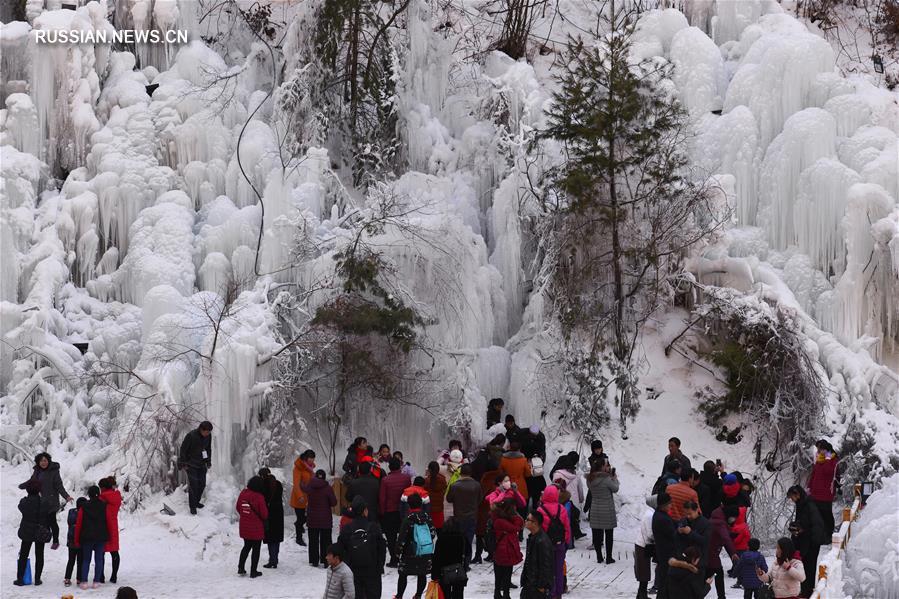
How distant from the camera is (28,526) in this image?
15578 millimetres

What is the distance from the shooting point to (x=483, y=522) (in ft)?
56.9

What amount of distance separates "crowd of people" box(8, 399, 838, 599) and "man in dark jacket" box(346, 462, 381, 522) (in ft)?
0.06

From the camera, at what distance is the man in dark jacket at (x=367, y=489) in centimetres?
1628

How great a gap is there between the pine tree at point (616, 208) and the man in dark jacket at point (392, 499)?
5596mm

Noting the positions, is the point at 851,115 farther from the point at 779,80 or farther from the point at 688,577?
the point at 688,577

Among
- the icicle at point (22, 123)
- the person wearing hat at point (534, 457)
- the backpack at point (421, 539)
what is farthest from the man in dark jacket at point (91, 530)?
the icicle at point (22, 123)

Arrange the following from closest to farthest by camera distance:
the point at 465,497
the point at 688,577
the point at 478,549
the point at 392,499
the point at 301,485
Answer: the point at 688,577, the point at 465,497, the point at 392,499, the point at 478,549, the point at 301,485

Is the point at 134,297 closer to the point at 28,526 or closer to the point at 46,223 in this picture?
the point at 46,223

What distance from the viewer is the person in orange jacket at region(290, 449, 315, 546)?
686 inches

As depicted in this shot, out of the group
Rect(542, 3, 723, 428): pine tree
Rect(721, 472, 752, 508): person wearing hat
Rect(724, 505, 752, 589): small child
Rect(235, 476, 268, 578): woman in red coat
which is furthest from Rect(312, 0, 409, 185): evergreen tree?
Rect(724, 505, 752, 589): small child

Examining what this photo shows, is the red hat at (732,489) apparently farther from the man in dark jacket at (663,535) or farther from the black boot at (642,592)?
the man in dark jacket at (663,535)

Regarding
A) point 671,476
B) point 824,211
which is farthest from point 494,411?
point 824,211

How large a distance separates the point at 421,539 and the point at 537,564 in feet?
5.16

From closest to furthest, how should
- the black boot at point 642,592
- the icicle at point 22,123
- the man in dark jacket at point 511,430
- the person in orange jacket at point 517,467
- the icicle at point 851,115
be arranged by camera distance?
the black boot at point 642,592
the person in orange jacket at point 517,467
the man in dark jacket at point 511,430
the icicle at point 22,123
the icicle at point 851,115
